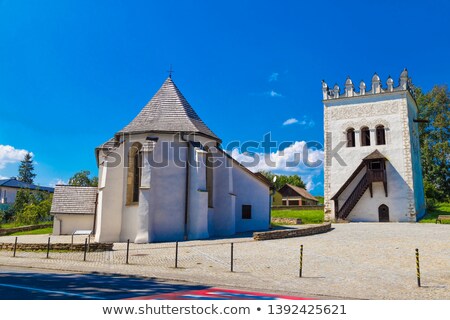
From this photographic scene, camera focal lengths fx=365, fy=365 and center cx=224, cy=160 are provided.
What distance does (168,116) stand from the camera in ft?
84.3

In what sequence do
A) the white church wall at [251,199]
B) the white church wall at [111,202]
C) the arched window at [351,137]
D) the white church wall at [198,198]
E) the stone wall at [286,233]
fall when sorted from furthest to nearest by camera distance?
1. the arched window at [351,137]
2. the white church wall at [251,199]
3. the white church wall at [198,198]
4. the white church wall at [111,202]
5. the stone wall at [286,233]

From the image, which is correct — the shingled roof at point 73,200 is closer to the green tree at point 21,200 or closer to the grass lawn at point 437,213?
the green tree at point 21,200

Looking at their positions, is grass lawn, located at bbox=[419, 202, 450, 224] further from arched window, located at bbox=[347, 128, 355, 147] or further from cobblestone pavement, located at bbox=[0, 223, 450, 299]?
cobblestone pavement, located at bbox=[0, 223, 450, 299]

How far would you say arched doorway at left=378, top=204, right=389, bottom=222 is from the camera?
37062mm

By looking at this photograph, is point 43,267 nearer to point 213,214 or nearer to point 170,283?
point 170,283

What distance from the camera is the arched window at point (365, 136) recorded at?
1551 inches

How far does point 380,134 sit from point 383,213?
8.41 meters

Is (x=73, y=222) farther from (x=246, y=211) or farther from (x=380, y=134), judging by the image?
(x=380, y=134)

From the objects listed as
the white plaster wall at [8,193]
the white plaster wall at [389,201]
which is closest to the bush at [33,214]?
the white plaster wall at [8,193]

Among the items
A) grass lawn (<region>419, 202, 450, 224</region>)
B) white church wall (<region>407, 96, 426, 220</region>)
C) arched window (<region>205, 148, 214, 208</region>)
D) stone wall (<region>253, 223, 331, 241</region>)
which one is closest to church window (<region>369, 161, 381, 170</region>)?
white church wall (<region>407, 96, 426, 220</region>)

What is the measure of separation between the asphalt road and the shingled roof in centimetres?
2118

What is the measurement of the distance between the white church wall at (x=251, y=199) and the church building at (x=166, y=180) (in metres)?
1.00

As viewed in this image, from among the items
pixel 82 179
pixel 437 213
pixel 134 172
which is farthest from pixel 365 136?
pixel 82 179

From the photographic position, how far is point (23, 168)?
94.1 meters
